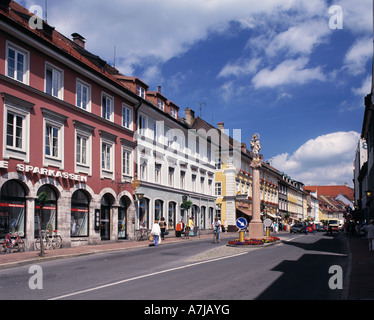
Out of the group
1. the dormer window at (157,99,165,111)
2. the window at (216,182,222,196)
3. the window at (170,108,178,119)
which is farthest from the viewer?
the window at (216,182,222,196)

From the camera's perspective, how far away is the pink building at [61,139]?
21.6m

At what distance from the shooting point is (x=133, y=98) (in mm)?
32750

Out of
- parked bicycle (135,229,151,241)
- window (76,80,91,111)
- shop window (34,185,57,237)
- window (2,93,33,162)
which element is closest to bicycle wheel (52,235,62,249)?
shop window (34,185,57,237)

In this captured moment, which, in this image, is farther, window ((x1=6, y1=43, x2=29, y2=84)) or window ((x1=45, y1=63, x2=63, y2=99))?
window ((x1=45, y1=63, x2=63, y2=99))

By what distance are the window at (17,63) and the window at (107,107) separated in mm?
7343

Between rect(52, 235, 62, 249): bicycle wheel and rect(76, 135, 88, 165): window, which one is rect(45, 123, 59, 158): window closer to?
rect(76, 135, 88, 165): window

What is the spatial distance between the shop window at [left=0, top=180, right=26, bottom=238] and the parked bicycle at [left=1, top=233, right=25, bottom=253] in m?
0.49

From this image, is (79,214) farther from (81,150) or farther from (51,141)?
(51,141)

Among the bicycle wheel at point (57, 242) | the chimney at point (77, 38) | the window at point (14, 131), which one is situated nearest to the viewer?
the window at point (14, 131)

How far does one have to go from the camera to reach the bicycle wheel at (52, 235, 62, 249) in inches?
936

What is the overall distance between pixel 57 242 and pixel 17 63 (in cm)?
939

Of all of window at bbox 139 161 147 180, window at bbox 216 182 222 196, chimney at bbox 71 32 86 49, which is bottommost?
window at bbox 216 182 222 196

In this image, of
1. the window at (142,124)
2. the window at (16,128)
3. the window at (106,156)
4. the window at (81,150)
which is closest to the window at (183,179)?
the window at (142,124)

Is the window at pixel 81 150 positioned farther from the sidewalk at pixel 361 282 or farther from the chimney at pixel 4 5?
the sidewalk at pixel 361 282
